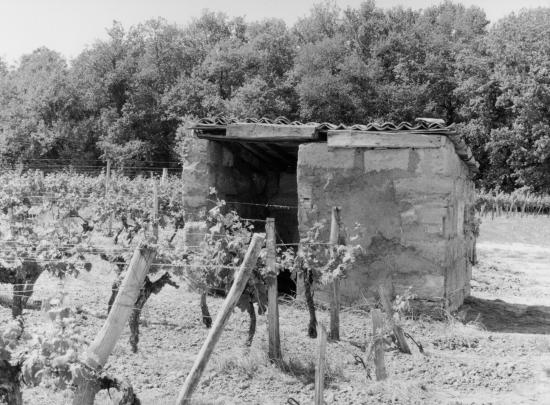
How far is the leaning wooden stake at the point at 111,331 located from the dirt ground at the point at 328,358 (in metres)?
0.37

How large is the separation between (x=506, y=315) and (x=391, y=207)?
2367mm

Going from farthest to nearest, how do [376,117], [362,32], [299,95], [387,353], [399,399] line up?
1. [362,32]
2. [299,95]
3. [376,117]
4. [387,353]
5. [399,399]

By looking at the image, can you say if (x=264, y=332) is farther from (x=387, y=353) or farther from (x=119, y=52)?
(x=119, y=52)

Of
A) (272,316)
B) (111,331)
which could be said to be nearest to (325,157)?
(272,316)

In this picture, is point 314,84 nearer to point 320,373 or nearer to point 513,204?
point 513,204

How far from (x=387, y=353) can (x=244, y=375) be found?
1485 millimetres

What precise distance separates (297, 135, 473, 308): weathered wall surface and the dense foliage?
78.2 feet

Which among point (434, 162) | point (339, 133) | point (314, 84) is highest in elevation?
point (314, 84)

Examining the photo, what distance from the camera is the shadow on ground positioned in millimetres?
7043

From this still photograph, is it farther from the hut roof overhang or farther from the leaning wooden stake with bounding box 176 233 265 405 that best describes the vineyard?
the hut roof overhang

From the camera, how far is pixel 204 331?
6082 mm

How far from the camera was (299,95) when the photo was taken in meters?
33.3

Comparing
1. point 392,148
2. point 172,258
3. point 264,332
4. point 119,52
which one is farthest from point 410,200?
point 119,52

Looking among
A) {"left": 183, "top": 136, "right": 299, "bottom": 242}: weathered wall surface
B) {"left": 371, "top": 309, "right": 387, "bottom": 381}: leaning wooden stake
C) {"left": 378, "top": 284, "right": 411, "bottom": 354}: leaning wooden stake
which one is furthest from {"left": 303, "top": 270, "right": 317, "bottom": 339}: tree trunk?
{"left": 183, "top": 136, "right": 299, "bottom": 242}: weathered wall surface
